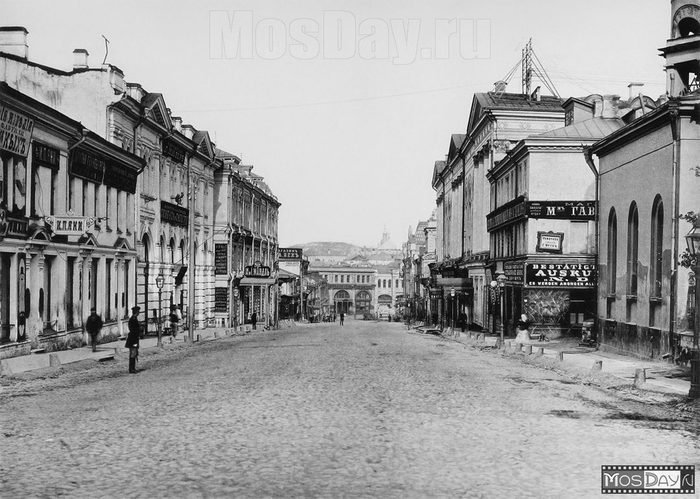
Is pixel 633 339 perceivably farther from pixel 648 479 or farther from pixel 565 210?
pixel 648 479

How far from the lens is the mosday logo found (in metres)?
8.35

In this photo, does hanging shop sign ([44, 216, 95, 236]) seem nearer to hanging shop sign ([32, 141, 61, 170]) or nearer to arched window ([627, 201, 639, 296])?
hanging shop sign ([32, 141, 61, 170])

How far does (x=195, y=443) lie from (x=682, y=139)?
17212 mm

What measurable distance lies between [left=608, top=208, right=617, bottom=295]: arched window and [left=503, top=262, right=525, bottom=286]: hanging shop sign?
342 inches

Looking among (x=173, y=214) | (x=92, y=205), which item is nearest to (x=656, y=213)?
(x=92, y=205)

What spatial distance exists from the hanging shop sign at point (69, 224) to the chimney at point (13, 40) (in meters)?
10.1

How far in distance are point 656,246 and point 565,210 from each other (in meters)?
→ 14.1

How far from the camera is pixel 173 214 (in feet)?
147

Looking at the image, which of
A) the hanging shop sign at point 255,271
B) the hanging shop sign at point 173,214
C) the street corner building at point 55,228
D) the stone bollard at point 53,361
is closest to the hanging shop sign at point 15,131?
the street corner building at point 55,228

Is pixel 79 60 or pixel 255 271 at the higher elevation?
pixel 79 60

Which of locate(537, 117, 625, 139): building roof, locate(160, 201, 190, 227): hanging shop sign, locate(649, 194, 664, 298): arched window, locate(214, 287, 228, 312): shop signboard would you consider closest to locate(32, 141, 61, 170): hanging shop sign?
locate(160, 201, 190, 227): hanging shop sign

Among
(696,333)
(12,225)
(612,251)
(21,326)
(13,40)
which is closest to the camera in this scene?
(696,333)

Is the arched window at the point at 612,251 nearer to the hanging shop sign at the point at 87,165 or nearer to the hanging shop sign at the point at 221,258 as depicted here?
the hanging shop sign at the point at 87,165

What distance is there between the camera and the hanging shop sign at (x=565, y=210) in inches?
1519
